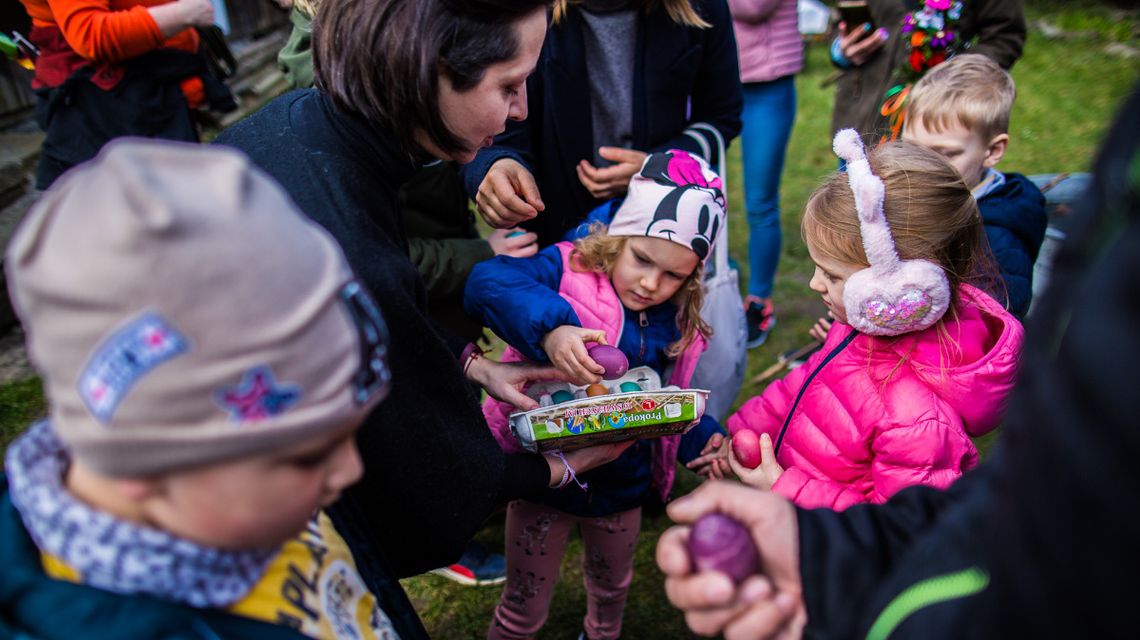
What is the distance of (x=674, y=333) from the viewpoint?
2.46m

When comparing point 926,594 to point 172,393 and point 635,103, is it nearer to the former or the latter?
point 172,393

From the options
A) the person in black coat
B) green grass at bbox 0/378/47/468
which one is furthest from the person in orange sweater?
the person in black coat

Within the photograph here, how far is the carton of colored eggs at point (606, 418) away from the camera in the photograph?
6.30 ft

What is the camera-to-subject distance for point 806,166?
7.41 meters

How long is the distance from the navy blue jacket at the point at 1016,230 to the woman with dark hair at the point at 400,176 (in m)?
1.89

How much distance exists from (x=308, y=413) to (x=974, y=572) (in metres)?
0.85

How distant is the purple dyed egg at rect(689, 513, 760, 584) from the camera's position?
116cm

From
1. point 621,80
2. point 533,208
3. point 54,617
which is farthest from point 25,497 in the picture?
point 621,80

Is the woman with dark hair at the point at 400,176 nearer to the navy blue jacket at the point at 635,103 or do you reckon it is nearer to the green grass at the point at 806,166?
the navy blue jacket at the point at 635,103

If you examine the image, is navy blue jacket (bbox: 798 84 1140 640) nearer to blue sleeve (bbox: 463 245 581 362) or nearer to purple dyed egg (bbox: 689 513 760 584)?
purple dyed egg (bbox: 689 513 760 584)

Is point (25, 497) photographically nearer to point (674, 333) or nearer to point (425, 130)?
point (425, 130)

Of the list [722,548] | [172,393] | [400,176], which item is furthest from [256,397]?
[400,176]

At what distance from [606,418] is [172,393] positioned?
121 cm

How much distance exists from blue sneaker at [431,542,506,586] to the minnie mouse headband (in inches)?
60.7
